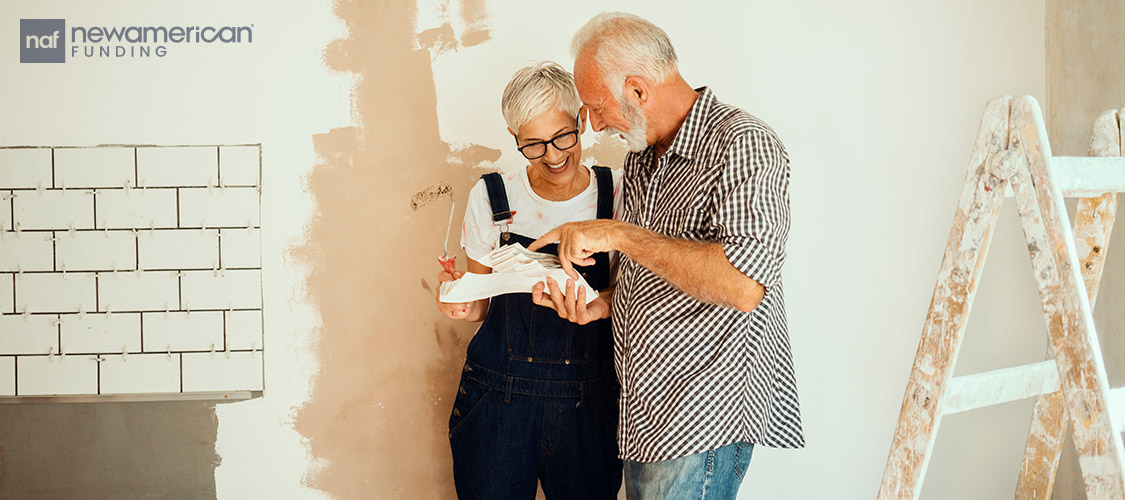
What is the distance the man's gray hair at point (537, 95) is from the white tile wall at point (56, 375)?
1.33 metres

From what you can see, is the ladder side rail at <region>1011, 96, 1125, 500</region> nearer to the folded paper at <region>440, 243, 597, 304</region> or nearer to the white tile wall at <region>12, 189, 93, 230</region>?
the folded paper at <region>440, 243, 597, 304</region>

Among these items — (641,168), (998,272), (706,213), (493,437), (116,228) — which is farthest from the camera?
(998,272)

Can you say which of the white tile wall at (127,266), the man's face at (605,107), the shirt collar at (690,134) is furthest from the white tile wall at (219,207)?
the shirt collar at (690,134)

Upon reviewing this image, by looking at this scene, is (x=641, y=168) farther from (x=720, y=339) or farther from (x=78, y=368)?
(x=78, y=368)

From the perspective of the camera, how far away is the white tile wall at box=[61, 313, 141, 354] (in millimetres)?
1989

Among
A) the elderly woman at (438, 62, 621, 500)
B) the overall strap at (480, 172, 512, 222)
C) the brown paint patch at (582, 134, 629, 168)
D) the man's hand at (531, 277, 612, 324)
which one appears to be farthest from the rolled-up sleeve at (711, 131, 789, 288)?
the brown paint patch at (582, 134, 629, 168)

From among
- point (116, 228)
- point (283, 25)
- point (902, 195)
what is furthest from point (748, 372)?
point (116, 228)

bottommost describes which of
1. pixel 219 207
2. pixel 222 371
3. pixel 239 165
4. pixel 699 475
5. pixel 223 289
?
pixel 699 475

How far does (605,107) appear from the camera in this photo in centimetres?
134

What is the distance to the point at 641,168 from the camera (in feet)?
4.87

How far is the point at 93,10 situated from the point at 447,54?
0.92m

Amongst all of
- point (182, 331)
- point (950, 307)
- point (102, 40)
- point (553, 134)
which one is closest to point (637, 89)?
point (553, 134)

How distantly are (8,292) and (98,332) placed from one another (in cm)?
25

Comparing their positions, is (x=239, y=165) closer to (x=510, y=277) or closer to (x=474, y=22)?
(x=474, y=22)
